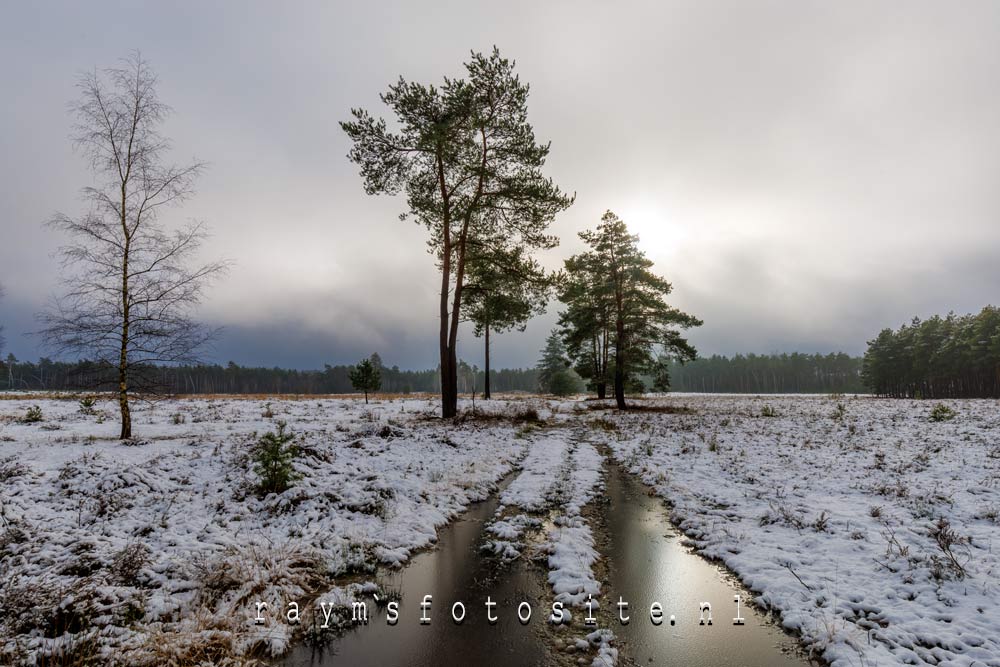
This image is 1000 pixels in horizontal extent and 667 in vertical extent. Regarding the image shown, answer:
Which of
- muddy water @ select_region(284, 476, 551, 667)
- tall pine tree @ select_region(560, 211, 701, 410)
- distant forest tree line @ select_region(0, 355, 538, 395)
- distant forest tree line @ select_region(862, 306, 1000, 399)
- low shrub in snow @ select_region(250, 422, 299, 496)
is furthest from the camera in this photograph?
distant forest tree line @ select_region(0, 355, 538, 395)


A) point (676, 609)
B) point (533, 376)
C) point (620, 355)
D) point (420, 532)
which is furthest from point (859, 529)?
point (533, 376)

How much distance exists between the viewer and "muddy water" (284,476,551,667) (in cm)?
364

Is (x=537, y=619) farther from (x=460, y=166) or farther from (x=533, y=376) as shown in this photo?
(x=533, y=376)

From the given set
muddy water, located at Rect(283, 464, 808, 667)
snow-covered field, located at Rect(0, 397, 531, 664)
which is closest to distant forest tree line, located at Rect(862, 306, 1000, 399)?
muddy water, located at Rect(283, 464, 808, 667)

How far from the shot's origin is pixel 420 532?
672 cm

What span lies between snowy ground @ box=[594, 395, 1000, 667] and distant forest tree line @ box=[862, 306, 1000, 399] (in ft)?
172

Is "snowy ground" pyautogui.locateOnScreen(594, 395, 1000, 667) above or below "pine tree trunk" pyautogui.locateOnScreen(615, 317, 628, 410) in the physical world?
below

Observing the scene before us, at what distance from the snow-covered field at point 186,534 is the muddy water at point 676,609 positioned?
124 inches

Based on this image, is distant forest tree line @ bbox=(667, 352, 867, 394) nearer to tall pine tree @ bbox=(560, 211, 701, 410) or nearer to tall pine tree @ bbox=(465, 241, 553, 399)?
tall pine tree @ bbox=(560, 211, 701, 410)

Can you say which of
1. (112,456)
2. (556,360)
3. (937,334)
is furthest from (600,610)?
(937,334)

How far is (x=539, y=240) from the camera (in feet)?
60.2

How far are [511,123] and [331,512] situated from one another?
16.0 meters

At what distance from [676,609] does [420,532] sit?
4.04m

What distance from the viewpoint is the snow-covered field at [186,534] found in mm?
3807
